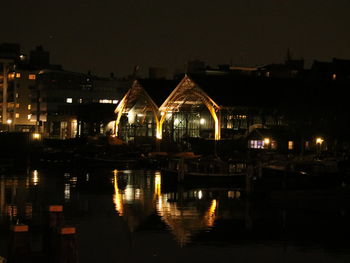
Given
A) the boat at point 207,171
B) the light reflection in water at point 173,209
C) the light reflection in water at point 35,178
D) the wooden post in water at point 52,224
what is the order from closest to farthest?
1. the wooden post in water at point 52,224
2. the light reflection in water at point 173,209
3. the boat at point 207,171
4. the light reflection in water at point 35,178

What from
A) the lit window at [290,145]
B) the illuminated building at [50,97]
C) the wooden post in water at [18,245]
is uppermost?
the illuminated building at [50,97]

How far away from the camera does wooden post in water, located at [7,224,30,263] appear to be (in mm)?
9578

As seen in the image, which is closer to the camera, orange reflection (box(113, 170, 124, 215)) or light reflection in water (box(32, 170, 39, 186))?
orange reflection (box(113, 170, 124, 215))

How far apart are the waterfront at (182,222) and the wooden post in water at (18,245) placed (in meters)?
7.79

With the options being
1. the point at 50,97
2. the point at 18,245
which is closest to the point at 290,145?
the point at 18,245

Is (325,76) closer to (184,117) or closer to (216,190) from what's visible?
(184,117)

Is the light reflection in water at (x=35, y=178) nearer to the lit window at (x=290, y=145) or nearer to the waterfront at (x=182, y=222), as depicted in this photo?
the waterfront at (x=182, y=222)

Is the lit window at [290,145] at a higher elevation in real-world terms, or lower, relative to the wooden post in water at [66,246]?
higher

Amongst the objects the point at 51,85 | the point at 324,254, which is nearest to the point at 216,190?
the point at 324,254

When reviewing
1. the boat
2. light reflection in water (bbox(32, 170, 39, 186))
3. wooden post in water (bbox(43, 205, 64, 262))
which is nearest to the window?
the boat

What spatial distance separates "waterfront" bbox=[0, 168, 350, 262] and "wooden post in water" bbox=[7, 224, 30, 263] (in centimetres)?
779

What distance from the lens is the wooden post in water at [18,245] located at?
31.4 feet

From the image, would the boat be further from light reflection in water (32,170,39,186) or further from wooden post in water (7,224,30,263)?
wooden post in water (7,224,30,263)

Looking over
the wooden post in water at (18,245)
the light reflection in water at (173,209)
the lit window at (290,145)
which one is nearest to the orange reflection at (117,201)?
the light reflection in water at (173,209)
